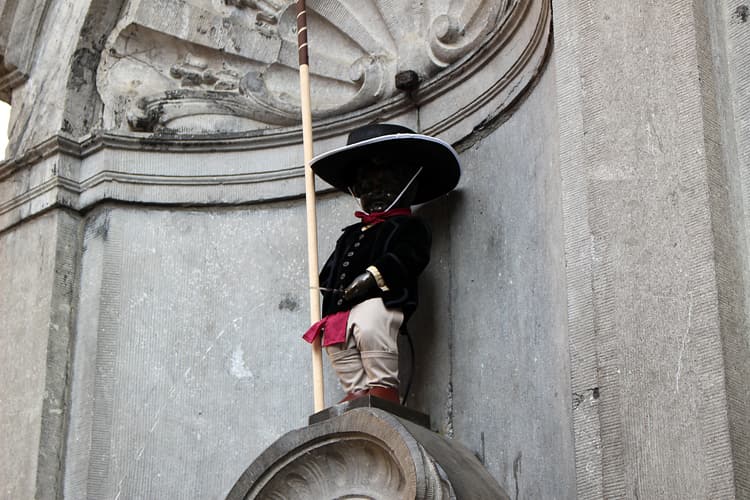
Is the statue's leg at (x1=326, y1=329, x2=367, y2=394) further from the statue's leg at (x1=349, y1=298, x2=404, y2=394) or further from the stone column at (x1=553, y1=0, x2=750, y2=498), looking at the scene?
the stone column at (x1=553, y1=0, x2=750, y2=498)

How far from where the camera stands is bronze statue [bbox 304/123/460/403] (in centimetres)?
441

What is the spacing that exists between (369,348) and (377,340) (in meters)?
0.04

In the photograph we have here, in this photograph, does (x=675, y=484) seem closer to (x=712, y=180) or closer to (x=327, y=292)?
(x=712, y=180)

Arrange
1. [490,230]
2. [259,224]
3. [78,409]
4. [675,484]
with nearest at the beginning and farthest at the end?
[675,484], [490,230], [78,409], [259,224]

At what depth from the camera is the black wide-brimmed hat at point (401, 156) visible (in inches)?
181

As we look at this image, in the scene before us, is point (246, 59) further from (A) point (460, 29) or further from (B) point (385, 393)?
(B) point (385, 393)

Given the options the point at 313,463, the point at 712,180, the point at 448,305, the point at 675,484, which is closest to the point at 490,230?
the point at 448,305

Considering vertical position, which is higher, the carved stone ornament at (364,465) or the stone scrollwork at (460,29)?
the stone scrollwork at (460,29)

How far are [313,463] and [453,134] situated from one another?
1428 millimetres

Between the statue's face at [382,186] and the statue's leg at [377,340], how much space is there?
403mm

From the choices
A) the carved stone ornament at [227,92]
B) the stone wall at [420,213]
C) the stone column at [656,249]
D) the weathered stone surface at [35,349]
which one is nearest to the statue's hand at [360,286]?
the stone wall at [420,213]

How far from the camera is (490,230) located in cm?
466

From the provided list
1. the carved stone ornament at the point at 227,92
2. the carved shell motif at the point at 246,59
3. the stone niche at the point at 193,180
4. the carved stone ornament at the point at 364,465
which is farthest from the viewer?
the carved shell motif at the point at 246,59

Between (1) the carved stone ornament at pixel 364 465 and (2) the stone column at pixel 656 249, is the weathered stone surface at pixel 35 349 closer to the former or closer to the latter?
(1) the carved stone ornament at pixel 364 465
